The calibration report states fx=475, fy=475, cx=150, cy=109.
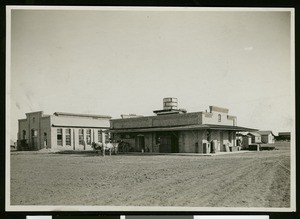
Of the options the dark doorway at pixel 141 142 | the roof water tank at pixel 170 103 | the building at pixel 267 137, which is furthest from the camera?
the dark doorway at pixel 141 142

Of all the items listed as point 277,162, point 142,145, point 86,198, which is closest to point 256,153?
point 277,162

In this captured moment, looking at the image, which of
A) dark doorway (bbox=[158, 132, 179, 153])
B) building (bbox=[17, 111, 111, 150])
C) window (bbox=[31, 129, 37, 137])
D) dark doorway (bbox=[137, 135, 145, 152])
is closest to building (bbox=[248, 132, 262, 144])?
dark doorway (bbox=[158, 132, 179, 153])

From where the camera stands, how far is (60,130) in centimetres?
297

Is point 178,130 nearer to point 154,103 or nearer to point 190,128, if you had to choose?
point 190,128

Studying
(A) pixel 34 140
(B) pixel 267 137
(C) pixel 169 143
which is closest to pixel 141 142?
(C) pixel 169 143

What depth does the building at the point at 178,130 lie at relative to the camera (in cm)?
293

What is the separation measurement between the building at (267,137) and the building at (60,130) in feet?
3.13

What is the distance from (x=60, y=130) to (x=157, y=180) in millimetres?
681

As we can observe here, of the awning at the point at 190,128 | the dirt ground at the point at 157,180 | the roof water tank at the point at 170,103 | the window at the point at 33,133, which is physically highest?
the roof water tank at the point at 170,103

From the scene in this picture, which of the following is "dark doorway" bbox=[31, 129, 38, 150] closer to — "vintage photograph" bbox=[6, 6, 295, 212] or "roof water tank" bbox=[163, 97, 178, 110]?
"vintage photograph" bbox=[6, 6, 295, 212]

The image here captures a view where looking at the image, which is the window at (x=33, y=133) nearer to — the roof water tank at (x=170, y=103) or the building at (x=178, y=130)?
the building at (x=178, y=130)

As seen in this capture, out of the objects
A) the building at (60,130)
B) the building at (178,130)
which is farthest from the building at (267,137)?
the building at (60,130)
